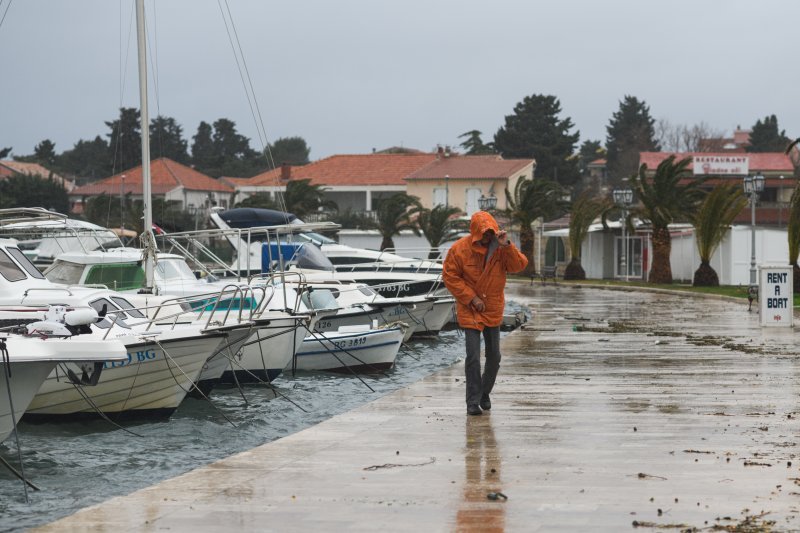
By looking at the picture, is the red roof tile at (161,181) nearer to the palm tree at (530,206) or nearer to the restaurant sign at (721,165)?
the palm tree at (530,206)

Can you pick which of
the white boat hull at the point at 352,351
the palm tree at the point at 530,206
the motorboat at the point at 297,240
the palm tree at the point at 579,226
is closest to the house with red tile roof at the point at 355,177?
the palm tree at the point at 530,206

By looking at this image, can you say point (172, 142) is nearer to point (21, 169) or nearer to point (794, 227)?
point (21, 169)

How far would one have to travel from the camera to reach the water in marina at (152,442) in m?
10.8

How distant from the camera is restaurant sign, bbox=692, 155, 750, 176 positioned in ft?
246

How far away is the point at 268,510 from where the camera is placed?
7.55 meters

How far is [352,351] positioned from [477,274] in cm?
1020

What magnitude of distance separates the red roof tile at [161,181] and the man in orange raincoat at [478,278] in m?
85.5

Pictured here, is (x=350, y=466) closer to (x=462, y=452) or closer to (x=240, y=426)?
(x=462, y=452)

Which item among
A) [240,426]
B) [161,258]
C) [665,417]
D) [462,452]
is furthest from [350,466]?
[161,258]

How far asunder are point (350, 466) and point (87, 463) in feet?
16.0

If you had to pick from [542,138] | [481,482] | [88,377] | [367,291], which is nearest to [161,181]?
[542,138]

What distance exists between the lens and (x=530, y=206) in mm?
59781

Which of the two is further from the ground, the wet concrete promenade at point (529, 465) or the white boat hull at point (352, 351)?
the wet concrete promenade at point (529, 465)

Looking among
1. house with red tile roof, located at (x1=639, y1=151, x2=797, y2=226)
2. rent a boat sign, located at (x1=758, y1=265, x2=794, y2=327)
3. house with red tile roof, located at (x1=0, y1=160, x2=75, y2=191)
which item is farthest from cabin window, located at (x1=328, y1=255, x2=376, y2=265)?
house with red tile roof, located at (x1=0, y1=160, x2=75, y2=191)
